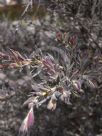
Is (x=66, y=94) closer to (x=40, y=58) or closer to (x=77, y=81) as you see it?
(x=77, y=81)

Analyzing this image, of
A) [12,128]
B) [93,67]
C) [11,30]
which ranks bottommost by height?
[12,128]

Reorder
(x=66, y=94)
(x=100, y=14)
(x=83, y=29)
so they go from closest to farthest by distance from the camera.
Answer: (x=66, y=94) < (x=100, y=14) < (x=83, y=29)

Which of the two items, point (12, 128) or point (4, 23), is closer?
point (12, 128)

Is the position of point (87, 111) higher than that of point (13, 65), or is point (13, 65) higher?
point (13, 65)

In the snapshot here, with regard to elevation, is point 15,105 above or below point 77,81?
below

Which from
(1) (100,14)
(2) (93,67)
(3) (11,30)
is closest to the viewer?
(2) (93,67)

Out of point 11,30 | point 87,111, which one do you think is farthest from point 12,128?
point 11,30

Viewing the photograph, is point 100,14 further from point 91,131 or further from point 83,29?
point 91,131

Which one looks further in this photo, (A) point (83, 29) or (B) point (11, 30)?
(B) point (11, 30)

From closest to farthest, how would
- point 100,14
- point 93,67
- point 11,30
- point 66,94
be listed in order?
point 66,94 → point 93,67 → point 100,14 → point 11,30

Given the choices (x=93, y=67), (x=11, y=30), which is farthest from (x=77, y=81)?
(x=11, y=30)
